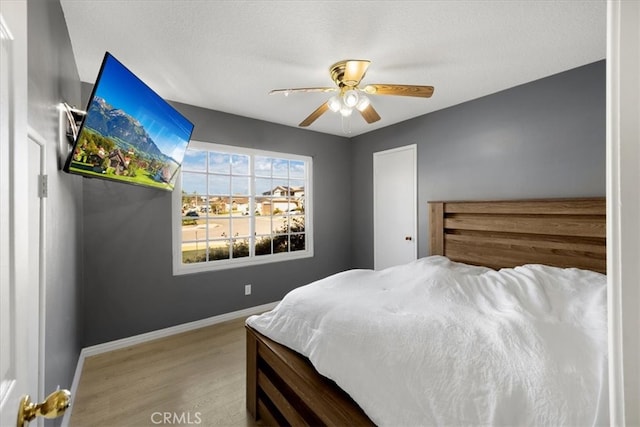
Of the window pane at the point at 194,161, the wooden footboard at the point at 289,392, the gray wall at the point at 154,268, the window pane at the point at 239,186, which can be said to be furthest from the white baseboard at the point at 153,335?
the window pane at the point at 194,161

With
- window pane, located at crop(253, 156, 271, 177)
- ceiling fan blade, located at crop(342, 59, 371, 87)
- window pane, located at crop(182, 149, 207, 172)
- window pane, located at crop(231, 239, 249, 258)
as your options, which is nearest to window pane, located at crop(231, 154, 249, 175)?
window pane, located at crop(253, 156, 271, 177)

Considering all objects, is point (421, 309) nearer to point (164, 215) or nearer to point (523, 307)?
point (523, 307)

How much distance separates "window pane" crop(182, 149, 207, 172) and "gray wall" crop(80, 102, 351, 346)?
173 millimetres

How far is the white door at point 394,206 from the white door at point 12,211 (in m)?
3.45

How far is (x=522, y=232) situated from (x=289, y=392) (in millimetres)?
2396

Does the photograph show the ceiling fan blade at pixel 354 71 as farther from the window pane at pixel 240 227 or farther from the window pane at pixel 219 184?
the window pane at pixel 240 227

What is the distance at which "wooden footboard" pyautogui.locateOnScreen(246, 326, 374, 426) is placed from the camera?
1.20m

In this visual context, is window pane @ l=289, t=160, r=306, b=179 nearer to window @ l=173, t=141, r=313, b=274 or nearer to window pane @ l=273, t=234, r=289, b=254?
window @ l=173, t=141, r=313, b=274

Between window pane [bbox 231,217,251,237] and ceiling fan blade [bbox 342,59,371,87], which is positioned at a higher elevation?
ceiling fan blade [bbox 342,59,371,87]

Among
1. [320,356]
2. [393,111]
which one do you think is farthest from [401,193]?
[320,356]

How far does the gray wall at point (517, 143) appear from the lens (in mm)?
2248

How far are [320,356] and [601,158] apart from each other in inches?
102

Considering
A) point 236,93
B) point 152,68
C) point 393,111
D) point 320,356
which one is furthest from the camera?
point 393,111

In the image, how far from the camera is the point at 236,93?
273 cm
